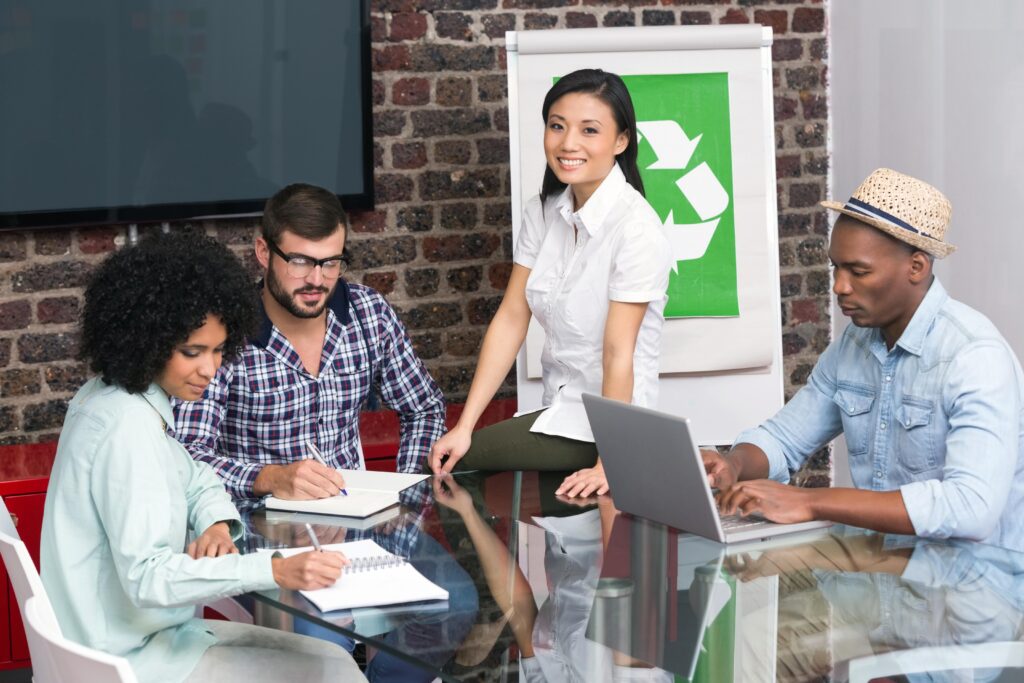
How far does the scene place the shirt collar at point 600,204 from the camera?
2920 millimetres

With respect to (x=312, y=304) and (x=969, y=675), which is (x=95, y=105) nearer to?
(x=312, y=304)

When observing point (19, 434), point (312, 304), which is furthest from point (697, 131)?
point (19, 434)

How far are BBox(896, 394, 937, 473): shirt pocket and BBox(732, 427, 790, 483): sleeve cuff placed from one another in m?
0.26

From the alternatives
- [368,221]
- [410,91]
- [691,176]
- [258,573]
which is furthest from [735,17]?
[258,573]

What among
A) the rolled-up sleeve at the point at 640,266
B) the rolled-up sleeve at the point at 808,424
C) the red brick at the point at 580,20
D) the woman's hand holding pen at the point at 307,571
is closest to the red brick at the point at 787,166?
the red brick at the point at 580,20

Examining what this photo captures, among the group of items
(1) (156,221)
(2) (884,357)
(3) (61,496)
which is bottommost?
(3) (61,496)

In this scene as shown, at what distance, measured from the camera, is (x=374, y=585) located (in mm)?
1886

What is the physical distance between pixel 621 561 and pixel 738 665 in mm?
429

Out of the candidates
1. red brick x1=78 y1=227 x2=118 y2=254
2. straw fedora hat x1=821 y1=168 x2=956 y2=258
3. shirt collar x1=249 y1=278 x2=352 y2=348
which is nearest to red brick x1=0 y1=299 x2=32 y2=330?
red brick x1=78 y1=227 x2=118 y2=254

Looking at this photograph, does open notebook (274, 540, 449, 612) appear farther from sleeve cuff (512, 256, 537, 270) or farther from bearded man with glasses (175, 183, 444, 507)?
sleeve cuff (512, 256, 537, 270)

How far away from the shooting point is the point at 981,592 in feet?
6.09

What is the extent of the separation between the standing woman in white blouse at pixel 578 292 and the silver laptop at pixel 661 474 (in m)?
0.40

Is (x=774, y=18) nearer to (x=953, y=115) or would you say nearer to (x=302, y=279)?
(x=953, y=115)

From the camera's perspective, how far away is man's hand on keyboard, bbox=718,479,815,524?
2.15 metres
